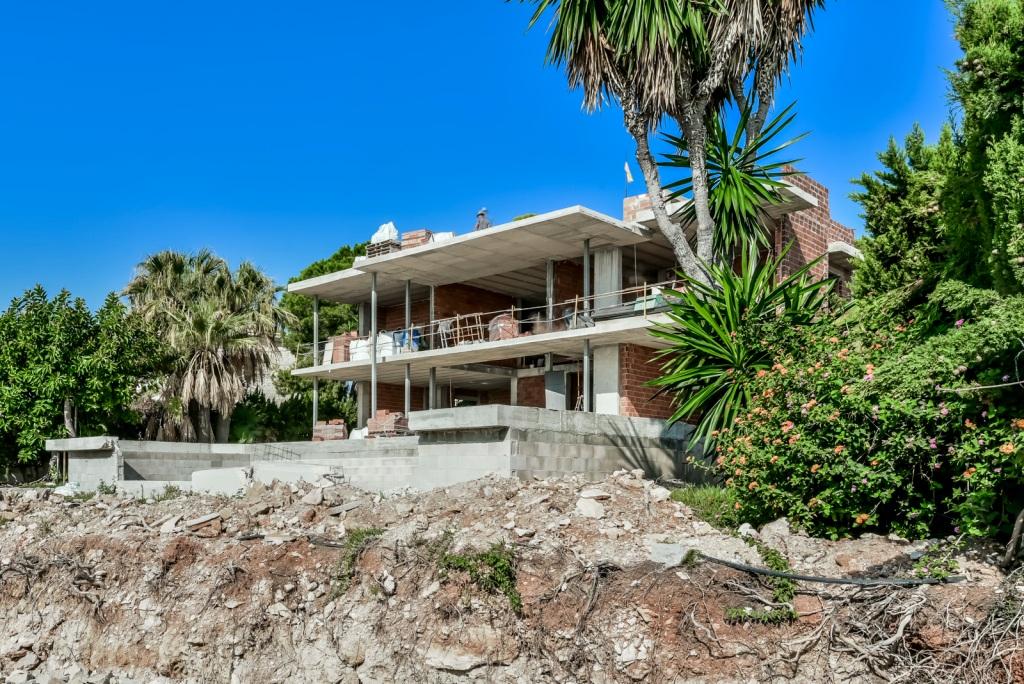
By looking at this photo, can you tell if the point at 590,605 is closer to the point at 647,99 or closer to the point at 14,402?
the point at 647,99

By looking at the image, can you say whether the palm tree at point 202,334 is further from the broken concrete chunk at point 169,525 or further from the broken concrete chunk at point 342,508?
the broken concrete chunk at point 342,508

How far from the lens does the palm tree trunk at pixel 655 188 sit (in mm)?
18109

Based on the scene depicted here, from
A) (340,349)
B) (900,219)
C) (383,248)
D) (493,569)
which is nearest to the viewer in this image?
(493,569)

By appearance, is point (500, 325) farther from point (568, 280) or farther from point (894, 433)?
point (894, 433)

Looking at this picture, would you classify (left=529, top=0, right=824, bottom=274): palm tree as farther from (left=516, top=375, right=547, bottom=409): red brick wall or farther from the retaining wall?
(left=516, top=375, right=547, bottom=409): red brick wall

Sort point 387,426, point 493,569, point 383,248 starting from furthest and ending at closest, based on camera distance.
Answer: point 383,248 → point 387,426 → point 493,569

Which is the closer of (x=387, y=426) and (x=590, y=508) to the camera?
(x=590, y=508)

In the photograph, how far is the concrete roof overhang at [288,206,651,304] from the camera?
2134 cm

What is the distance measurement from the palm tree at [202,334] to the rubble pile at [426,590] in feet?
37.8

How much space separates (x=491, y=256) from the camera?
2384cm

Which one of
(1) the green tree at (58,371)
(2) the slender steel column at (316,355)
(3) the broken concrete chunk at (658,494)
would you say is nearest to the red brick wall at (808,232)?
(3) the broken concrete chunk at (658,494)

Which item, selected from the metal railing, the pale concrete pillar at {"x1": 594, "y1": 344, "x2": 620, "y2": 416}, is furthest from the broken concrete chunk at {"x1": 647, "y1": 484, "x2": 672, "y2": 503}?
the pale concrete pillar at {"x1": 594, "y1": 344, "x2": 620, "y2": 416}

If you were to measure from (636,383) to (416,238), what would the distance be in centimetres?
694

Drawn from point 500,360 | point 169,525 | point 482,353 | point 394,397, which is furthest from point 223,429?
point 169,525
